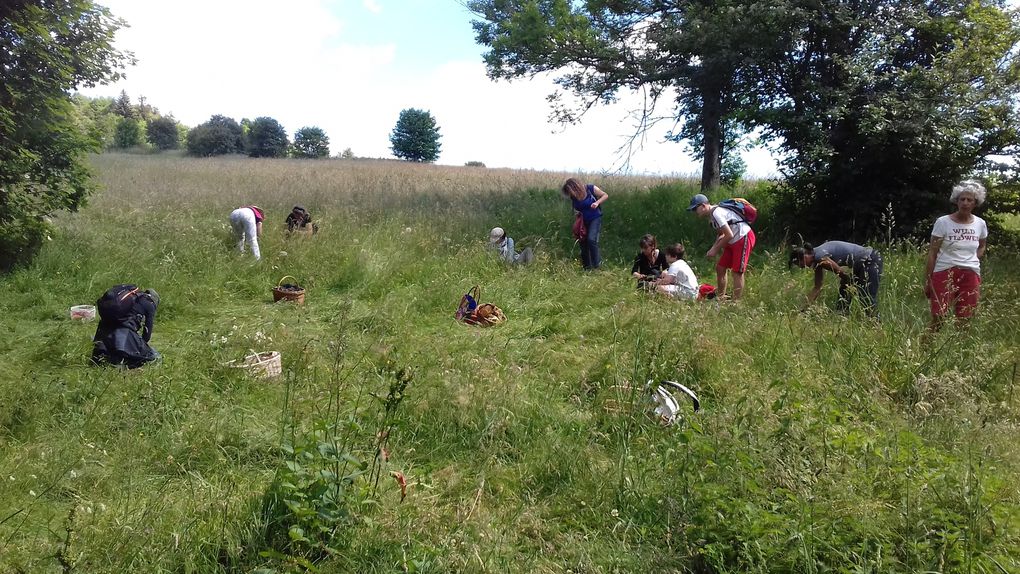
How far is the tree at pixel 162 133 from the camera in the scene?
42969mm

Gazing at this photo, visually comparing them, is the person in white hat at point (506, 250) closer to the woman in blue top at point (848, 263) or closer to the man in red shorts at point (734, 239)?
the man in red shorts at point (734, 239)

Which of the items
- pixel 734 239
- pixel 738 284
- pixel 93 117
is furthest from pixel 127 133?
pixel 738 284

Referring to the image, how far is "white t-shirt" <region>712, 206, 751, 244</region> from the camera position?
6.33 m

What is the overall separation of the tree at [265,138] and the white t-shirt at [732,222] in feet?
130

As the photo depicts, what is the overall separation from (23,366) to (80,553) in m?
3.02

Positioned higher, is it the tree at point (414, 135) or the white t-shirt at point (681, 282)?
the tree at point (414, 135)

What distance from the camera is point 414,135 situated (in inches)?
1957

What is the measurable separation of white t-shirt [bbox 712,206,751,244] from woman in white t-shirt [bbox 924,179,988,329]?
5.67 feet

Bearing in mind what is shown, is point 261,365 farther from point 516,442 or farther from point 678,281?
point 678,281

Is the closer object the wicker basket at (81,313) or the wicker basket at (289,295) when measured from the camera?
the wicker basket at (81,313)

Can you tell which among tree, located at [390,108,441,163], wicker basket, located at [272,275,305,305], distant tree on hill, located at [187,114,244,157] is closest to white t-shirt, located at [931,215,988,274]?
wicker basket, located at [272,275,305,305]

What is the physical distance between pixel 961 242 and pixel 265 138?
4247cm

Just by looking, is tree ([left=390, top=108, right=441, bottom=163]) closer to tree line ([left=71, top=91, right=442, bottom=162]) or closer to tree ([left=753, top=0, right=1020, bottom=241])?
tree line ([left=71, top=91, right=442, bottom=162])

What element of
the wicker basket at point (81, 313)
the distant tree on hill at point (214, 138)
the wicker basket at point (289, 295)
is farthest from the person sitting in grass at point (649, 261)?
the distant tree on hill at point (214, 138)
